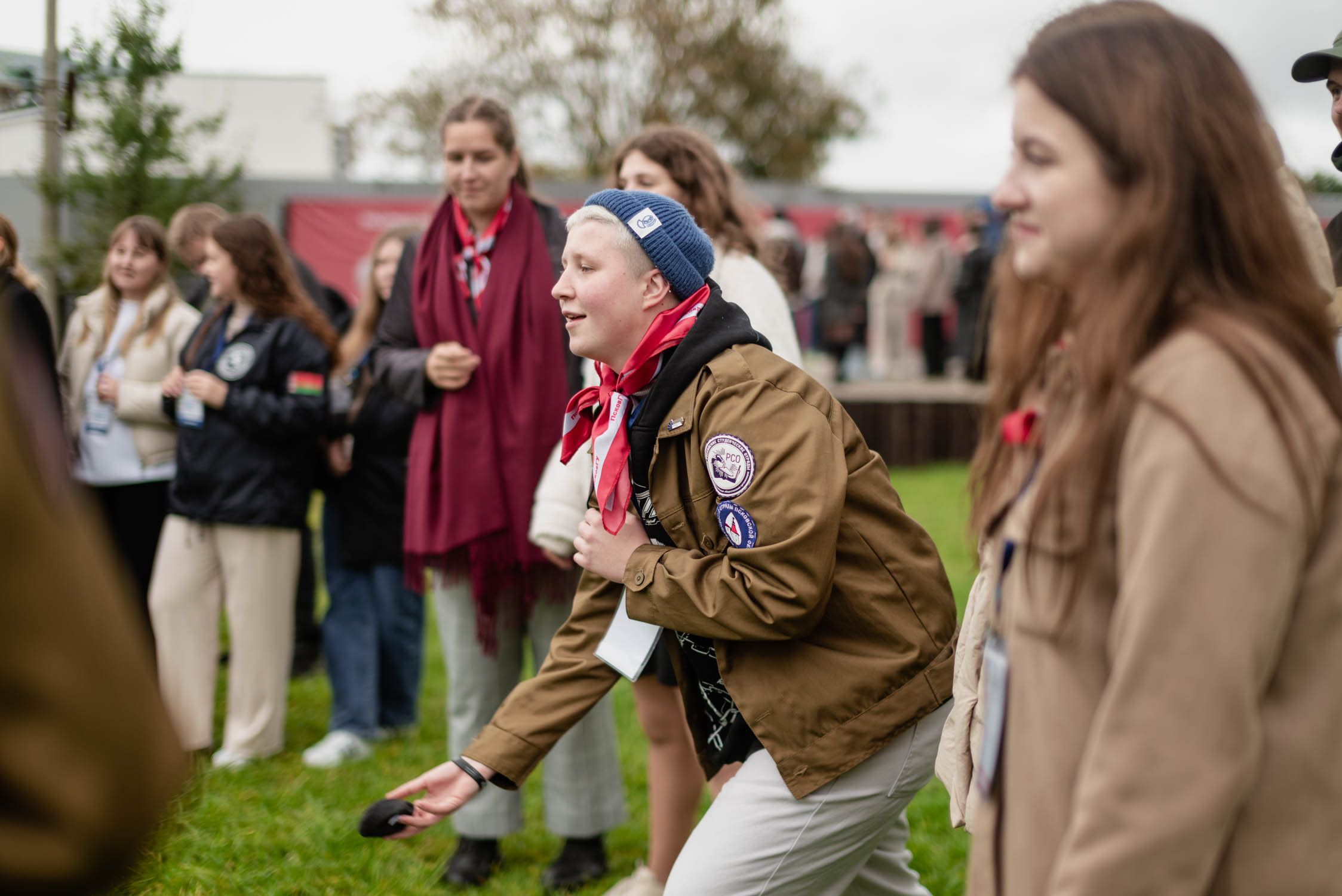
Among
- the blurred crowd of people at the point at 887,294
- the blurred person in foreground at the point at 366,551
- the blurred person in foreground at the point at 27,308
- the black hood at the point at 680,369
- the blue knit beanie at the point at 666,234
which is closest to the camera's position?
the black hood at the point at 680,369

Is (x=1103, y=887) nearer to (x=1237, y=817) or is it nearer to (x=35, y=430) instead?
(x=1237, y=817)

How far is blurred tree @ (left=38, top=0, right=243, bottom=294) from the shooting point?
8617 millimetres

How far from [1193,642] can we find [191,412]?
468 centimetres

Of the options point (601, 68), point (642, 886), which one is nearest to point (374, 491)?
point (642, 886)

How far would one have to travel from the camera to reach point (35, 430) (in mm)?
932

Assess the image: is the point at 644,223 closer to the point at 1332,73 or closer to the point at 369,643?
the point at 1332,73

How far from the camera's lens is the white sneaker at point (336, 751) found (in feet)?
17.2

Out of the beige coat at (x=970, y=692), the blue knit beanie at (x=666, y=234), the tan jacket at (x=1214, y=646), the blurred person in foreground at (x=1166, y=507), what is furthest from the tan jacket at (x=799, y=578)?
the tan jacket at (x=1214, y=646)

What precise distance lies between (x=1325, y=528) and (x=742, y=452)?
1116 millimetres

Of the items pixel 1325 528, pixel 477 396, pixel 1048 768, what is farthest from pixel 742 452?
pixel 477 396

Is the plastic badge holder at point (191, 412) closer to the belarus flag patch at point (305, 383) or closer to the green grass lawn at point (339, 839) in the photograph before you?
the belarus flag patch at point (305, 383)

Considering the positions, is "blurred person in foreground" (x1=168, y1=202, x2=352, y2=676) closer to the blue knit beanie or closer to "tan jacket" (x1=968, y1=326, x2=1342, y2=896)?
the blue knit beanie

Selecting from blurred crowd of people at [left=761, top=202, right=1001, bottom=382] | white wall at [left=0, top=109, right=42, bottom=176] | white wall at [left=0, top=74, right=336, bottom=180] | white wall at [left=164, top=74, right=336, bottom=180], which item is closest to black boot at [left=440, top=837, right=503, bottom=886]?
white wall at [left=0, top=109, right=42, bottom=176]

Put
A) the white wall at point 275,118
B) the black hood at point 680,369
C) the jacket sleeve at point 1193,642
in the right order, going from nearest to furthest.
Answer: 1. the jacket sleeve at point 1193,642
2. the black hood at point 680,369
3. the white wall at point 275,118
